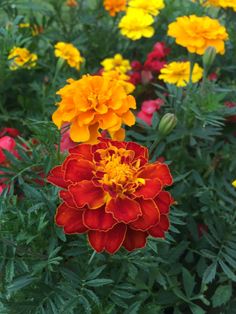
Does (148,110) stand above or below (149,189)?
below

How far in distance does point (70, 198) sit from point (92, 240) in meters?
0.07

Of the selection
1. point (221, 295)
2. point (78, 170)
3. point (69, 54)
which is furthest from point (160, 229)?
point (69, 54)

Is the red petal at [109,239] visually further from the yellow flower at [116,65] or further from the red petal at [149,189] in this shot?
the yellow flower at [116,65]

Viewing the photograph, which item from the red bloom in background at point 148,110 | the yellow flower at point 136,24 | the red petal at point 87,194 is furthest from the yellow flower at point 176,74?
the red petal at point 87,194

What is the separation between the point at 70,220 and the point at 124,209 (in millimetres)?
80

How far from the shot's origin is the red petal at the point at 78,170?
74 cm

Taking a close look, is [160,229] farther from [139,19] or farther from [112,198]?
[139,19]

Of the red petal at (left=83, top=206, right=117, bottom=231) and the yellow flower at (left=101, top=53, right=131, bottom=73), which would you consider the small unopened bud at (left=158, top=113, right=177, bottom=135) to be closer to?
the red petal at (left=83, top=206, right=117, bottom=231)

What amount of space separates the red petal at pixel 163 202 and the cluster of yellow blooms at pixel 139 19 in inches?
31.5

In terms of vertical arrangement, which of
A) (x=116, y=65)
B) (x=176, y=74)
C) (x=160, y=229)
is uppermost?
(x=160, y=229)

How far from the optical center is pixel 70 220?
2.39 feet

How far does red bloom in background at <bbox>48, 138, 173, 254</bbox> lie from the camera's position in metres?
0.70

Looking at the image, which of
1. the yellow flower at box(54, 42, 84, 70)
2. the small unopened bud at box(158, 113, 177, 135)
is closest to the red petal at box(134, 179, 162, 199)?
the small unopened bud at box(158, 113, 177, 135)

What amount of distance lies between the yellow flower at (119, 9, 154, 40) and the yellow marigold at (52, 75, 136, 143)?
592 millimetres
